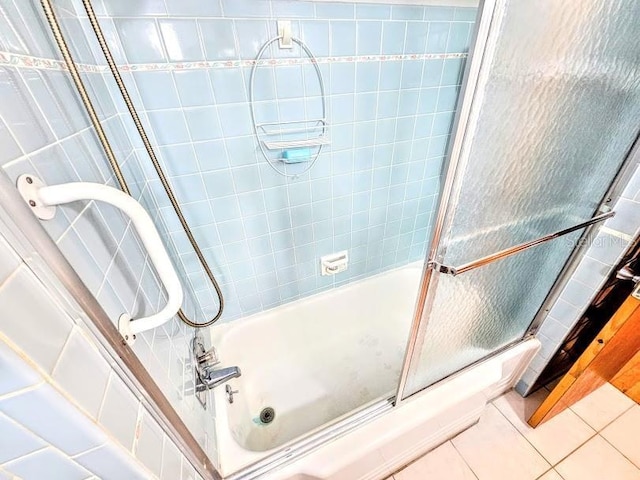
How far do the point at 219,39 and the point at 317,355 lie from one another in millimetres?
1574

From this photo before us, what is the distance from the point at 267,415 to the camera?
1316 mm

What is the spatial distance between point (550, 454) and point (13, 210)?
1.93 meters

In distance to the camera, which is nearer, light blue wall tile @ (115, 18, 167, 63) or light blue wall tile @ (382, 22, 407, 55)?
light blue wall tile @ (115, 18, 167, 63)

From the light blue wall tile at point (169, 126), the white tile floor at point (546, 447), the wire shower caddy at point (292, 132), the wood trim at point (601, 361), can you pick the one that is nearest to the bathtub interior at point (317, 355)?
the white tile floor at point (546, 447)

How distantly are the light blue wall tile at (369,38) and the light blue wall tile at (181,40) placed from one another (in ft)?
1.90

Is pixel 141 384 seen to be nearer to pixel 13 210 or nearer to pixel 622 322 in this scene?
pixel 13 210

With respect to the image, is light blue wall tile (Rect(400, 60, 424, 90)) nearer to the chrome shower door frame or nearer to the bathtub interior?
the chrome shower door frame

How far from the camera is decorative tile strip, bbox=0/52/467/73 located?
1.39 feet

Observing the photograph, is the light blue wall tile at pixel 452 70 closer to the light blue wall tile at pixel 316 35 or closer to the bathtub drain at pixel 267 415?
the light blue wall tile at pixel 316 35

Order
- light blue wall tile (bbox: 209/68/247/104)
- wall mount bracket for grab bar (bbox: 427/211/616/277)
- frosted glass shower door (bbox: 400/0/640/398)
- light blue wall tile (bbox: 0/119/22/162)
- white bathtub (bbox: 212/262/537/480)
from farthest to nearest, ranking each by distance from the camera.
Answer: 1. white bathtub (bbox: 212/262/537/480)
2. light blue wall tile (bbox: 209/68/247/104)
3. wall mount bracket for grab bar (bbox: 427/211/616/277)
4. frosted glass shower door (bbox: 400/0/640/398)
5. light blue wall tile (bbox: 0/119/22/162)

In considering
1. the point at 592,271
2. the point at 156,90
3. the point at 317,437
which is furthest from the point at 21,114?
the point at 592,271

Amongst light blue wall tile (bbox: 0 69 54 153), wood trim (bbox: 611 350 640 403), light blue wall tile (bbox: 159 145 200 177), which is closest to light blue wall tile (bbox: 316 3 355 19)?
light blue wall tile (bbox: 159 145 200 177)

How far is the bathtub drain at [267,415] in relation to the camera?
51.2 inches

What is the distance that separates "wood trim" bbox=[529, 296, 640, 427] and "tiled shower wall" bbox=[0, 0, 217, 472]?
1.43 metres
